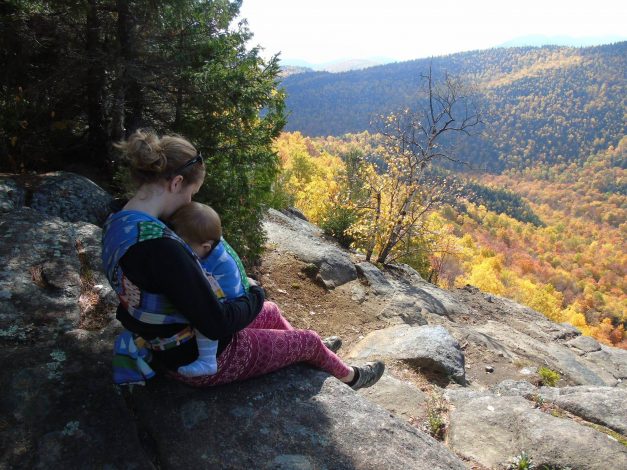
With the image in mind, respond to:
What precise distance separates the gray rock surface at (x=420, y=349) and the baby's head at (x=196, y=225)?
12.8 feet

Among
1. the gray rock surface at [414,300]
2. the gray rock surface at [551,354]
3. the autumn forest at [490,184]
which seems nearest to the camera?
the gray rock surface at [551,354]

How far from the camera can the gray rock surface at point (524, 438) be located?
10.1 feet

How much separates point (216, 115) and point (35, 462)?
195 inches

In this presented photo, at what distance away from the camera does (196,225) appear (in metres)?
2.17

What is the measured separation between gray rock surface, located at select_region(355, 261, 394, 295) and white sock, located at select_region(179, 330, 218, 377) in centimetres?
633

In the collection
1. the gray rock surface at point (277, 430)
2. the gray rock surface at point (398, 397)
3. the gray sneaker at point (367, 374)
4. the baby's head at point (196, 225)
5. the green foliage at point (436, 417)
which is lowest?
the gray rock surface at point (398, 397)

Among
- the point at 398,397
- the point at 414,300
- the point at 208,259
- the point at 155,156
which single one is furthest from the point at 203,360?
the point at 414,300

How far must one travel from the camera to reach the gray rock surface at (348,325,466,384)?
17.6 ft

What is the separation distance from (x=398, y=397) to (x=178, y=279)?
3259 mm

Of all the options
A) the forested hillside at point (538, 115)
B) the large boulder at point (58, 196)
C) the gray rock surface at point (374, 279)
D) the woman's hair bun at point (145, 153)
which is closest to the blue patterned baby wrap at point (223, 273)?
the woman's hair bun at point (145, 153)

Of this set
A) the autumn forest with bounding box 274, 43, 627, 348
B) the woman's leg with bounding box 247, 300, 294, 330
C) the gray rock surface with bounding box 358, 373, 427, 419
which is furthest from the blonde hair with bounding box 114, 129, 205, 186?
the autumn forest with bounding box 274, 43, 627, 348

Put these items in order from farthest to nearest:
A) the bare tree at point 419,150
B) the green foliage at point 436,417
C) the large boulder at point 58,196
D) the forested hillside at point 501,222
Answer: the forested hillside at point 501,222
the bare tree at point 419,150
the large boulder at point 58,196
the green foliage at point 436,417

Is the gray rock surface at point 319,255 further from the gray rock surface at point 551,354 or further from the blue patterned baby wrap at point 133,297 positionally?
the blue patterned baby wrap at point 133,297

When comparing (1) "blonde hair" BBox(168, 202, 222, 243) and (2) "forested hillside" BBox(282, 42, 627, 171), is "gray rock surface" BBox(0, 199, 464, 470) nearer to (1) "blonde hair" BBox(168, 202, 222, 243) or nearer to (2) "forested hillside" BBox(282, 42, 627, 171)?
(1) "blonde hair" BBox(168, 202, 222, 243)
